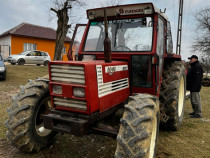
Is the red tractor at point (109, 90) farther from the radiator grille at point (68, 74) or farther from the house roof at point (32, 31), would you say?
the house roof at point (32, 31)

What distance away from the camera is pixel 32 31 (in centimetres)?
2703

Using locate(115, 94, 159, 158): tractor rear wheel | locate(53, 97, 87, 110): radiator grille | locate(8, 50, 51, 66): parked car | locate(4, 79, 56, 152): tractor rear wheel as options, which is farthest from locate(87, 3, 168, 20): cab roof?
locate(8, 50, 51, 66): parked car

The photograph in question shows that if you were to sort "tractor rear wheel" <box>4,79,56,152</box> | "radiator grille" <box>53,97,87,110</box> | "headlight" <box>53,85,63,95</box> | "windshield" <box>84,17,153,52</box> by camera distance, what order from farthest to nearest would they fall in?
"windshield" <box>84,17,153,52</box>
"tractor rear wheel" <box>4,79,56,152</box>
"headlight" <box>53,85,63,95</box>
"radiator grille" <box>53,97,87,110</box>

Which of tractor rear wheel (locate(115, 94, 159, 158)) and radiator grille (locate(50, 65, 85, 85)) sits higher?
radiator grille (locate(50, 65, 85, 85))

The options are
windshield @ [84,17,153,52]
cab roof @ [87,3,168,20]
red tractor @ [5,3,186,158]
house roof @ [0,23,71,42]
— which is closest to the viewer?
red tractor @ [5,3,186,158]

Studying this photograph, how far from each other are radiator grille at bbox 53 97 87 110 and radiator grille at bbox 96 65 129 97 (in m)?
0.28

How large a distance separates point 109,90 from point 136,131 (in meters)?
0.82

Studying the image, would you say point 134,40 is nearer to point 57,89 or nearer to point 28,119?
point 57,89

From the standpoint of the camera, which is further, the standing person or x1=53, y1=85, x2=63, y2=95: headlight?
the standing person

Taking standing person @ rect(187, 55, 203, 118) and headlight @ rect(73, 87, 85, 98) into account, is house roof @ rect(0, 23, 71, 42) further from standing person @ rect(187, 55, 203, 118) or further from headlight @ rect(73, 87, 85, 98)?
headlight @ rect(73, 87, 85, 98)

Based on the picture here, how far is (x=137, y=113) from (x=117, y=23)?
202 centimetres

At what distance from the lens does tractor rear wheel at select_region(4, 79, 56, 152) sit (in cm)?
323

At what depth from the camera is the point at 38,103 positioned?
3461 millimetres

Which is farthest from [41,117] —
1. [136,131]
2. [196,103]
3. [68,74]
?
[196,103]
